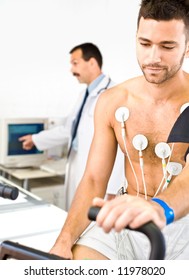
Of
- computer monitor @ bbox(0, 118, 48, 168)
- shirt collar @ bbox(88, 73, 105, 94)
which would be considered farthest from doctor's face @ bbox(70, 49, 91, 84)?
computer monitor @ bbox(0, 118, 48, 168)

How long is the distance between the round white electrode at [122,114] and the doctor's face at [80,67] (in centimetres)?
181

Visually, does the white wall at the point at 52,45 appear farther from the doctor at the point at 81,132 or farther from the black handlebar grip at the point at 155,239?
the black handlebar grip at the point at 155,239

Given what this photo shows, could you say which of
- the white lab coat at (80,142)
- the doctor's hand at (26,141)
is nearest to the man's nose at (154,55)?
the white lab coat at (80,142)

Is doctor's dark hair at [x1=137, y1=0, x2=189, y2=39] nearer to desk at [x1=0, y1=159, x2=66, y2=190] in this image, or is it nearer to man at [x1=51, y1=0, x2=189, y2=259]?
man at [x1=51, y1=0, x2=189, y2=259]

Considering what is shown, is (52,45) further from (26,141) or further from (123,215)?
(123,215)

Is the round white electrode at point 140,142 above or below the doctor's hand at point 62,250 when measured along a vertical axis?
above

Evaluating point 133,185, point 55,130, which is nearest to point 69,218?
point 133,185

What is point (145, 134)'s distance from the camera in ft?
4.63

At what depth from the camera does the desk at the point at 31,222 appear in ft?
4.90

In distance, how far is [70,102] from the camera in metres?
4.24
